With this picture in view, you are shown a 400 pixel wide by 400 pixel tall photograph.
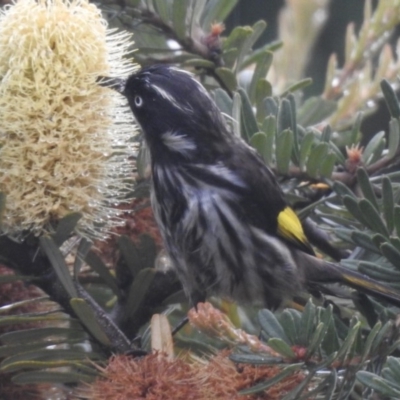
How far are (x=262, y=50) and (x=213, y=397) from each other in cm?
81

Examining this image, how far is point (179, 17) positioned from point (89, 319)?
59 centimetres

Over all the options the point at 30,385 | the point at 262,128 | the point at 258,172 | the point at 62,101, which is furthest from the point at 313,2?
the point at 30,385

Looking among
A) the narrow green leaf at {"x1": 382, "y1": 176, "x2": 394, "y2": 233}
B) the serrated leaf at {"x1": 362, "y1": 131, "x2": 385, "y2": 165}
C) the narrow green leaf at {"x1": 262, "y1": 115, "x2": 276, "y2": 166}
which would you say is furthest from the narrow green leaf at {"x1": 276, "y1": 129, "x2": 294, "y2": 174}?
the narrow green leaf at {"x1": 382, "y1": 176, "x2": 394, "y2": 233}

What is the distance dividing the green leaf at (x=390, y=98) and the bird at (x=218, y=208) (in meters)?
0.32

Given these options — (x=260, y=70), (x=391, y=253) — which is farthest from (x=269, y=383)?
(x=260, y=70)

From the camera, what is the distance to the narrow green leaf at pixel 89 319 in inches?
41.5

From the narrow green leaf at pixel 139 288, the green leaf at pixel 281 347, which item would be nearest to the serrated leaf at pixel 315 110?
the narrow green leaf at pixel 139 288

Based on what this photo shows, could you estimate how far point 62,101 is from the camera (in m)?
1.18

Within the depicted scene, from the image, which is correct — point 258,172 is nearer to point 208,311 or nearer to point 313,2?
point 313,2

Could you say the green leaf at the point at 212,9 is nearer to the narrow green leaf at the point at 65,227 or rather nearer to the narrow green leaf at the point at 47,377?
the narrow green leaf at the point at 65,227

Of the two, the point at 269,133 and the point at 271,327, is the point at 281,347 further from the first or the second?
the point at 269,133

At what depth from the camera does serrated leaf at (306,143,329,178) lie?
1332 mm

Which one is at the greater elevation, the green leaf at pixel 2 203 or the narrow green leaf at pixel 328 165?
the green leaf at pixel 2 203

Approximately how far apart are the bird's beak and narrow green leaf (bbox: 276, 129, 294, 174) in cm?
26
